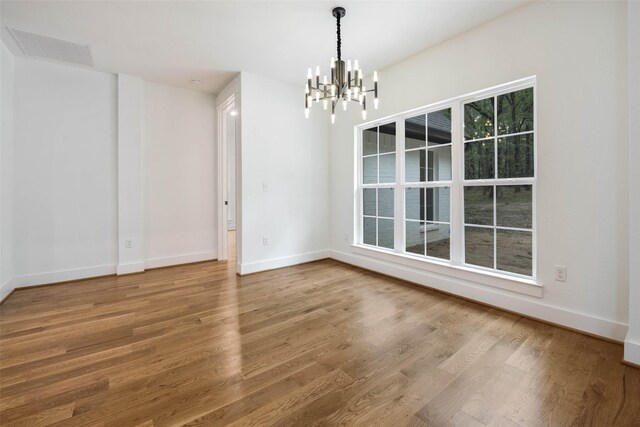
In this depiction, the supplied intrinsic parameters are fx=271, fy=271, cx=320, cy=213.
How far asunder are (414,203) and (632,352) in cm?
220

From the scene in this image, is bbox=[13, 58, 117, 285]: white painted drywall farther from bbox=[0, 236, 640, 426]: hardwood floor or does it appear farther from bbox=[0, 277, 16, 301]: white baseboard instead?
bbox=[0, 236, 640, 426]: hardwood floor

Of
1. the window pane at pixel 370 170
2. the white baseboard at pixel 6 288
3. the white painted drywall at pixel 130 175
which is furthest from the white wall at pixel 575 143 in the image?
the white baseboard at pixel 6 288

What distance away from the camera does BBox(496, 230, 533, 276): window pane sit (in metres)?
2.57

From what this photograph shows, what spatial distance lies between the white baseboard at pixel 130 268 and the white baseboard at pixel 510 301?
3416mm

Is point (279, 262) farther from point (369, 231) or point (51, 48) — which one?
point (51, 48)

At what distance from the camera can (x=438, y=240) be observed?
3.29 metres

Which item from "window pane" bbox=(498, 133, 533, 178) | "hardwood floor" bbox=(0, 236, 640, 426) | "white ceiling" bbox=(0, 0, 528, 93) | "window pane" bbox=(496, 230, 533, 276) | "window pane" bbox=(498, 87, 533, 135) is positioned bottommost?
"hardwood floor" bbox=(0, 236, 640, 426)

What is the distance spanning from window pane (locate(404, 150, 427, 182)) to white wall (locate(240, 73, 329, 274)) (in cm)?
154

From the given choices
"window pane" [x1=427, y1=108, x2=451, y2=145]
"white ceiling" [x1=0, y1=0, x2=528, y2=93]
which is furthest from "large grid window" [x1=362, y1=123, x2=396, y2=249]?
"white ceiling" [x1=0, y1=0, x2=528, y2=93]

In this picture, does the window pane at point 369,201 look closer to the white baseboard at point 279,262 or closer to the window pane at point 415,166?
the window pane at point 415,166

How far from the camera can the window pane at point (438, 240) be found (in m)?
3.20

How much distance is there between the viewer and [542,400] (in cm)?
149

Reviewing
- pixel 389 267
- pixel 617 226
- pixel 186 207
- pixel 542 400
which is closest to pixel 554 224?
pixel 617 226

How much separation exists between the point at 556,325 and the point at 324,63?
12.2 ft
